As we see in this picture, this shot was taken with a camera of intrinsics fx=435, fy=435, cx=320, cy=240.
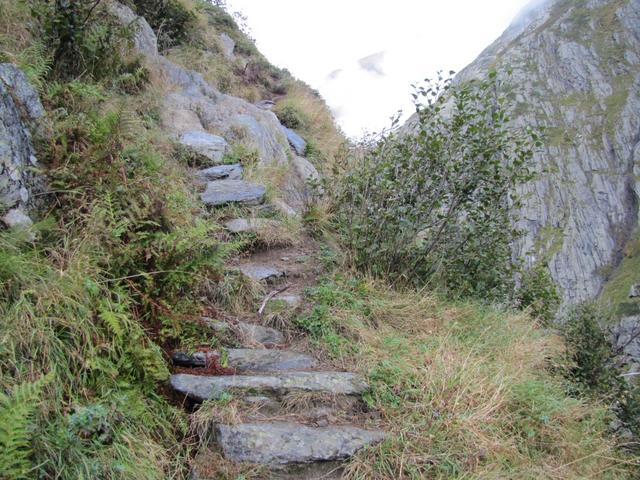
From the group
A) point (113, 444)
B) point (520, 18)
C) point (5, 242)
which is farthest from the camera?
point (520, 18)

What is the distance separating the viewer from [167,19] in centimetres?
1010

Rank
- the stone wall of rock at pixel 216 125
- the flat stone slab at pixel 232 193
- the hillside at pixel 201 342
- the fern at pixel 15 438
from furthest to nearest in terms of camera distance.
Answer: the stone wall of rock at pixel 216 125
the flat stone slab at pixel 232 193
the hillside at pixel 201 342
the fern at pixel 15 438

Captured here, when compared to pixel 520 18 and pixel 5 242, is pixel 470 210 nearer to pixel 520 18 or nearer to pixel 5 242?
pixel 5 242

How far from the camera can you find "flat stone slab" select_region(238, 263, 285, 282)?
4.67 meters

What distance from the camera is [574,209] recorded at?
68.7m

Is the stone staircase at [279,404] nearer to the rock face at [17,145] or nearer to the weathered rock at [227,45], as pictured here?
the rock face at [17,145]

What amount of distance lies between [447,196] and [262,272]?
2399 mm

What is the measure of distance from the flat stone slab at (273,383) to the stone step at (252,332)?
534mm

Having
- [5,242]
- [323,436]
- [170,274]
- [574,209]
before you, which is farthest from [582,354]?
[574,209]

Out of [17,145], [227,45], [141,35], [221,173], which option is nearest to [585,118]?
[227,45]

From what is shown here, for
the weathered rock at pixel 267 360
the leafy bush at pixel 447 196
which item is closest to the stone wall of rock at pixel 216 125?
the leafy bush at pixel 447 196

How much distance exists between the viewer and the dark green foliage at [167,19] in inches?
385

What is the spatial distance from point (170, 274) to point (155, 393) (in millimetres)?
862

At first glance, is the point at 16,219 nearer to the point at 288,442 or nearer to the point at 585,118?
the point at 288,442
